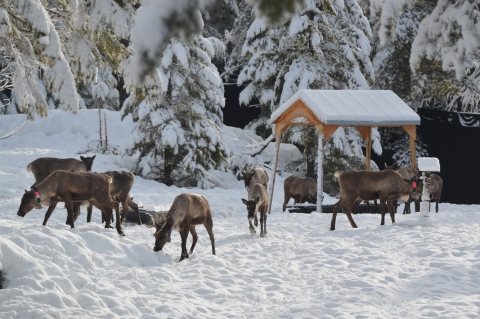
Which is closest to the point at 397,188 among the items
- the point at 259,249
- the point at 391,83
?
the point at 259,249

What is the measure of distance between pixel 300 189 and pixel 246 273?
991cm

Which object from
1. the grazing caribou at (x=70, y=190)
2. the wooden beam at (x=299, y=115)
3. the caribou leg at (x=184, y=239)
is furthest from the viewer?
the wooden beam at (x=299, y=115)

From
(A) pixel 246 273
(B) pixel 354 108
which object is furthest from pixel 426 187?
(A) pixel 246 273

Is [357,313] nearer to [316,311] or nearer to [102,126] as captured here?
[316,311]

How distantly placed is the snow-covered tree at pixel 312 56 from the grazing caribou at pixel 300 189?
213 inches

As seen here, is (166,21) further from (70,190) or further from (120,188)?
(120,188)

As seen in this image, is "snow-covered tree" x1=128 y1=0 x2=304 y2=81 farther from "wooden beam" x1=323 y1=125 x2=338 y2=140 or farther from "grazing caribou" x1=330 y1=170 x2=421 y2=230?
"wooden beam" x1=323 y1=125 x2=338 y2=140

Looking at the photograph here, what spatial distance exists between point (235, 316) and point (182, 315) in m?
0.59

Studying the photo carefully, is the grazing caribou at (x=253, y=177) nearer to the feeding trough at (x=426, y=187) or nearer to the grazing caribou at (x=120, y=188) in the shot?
the grazing caribou at (x=120, y=188)

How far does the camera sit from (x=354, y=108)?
16.5m

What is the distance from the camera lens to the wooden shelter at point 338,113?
15930 millimetres

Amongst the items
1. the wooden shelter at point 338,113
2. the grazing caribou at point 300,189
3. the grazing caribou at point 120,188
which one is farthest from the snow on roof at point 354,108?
the grazing caribou at point 120,188

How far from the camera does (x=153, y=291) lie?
24.0ft

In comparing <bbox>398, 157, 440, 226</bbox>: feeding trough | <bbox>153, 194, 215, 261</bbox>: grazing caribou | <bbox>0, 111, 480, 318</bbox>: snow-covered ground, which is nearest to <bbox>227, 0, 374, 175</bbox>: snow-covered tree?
<bbox>398, 157, 440, 226</bbox>: feeding trough
